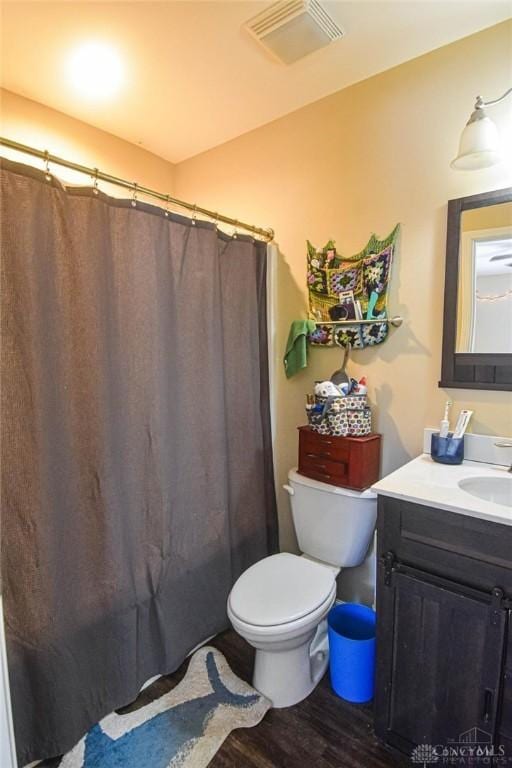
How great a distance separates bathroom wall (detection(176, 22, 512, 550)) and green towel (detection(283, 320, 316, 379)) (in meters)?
0.08

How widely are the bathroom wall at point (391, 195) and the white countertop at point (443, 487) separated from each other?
180mm

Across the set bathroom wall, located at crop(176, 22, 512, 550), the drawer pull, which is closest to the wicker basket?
bathroom wall, located at crop(176, 22, 512, 550)

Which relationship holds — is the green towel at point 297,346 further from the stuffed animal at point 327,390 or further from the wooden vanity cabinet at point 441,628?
the wooden vanity cabinet at point 441,628

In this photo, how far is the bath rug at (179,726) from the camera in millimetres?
1283

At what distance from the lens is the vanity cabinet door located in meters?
1.08

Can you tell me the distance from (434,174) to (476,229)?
0.97ft

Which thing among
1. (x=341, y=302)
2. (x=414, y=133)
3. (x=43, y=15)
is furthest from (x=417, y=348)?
(x=43, y=15)

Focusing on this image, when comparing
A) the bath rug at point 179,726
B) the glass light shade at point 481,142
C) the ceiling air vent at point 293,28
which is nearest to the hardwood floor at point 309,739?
the bath rug at point 179,726

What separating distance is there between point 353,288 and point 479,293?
0.52 m

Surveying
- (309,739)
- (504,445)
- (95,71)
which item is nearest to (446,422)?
(504,445)

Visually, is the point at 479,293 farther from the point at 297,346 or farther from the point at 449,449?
the point at 297,346

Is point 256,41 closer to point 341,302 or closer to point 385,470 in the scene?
point 341,302

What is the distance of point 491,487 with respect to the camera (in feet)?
4.53

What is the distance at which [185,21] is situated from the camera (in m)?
1.40
